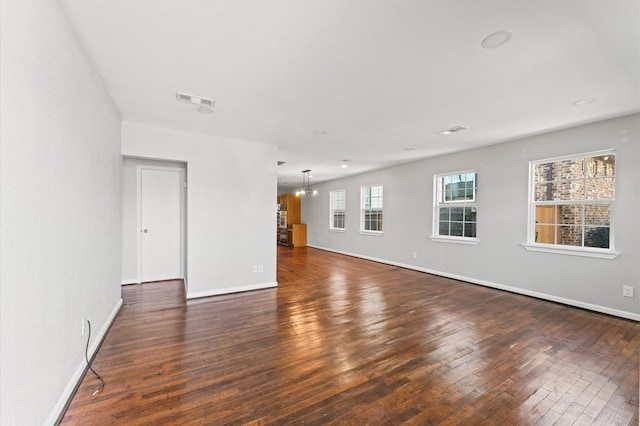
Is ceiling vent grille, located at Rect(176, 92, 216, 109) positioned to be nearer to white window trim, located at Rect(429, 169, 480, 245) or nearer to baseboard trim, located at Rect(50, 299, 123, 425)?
baseboard trim, located at Rect(50, 299, 123, 425)

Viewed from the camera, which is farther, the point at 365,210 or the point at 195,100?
the point at 365,210

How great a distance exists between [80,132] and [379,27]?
2.28m

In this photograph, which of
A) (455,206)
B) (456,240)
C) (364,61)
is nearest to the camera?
(364,61)

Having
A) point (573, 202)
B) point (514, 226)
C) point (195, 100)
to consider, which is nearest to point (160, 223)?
point (195, 100)

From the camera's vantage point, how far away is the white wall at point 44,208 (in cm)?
114

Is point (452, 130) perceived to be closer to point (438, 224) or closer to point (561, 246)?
point (561, 246)

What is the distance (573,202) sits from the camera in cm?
382

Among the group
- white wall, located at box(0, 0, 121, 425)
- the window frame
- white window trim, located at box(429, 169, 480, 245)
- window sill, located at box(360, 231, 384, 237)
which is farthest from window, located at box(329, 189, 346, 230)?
white wall, located at box(0, 0, 121, 425)

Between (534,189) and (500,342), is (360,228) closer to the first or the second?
(534,189)

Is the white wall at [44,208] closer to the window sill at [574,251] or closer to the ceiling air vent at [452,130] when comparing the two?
the ceiling air vent at [452,130]

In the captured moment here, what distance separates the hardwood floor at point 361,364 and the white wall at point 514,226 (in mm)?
424

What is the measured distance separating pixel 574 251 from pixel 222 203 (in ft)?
17.0

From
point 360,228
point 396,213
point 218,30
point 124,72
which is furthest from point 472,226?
point 124,72

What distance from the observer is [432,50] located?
201cm
